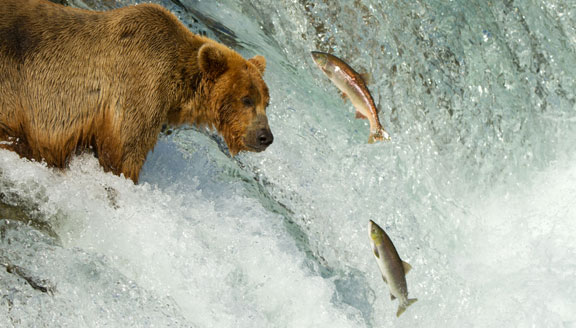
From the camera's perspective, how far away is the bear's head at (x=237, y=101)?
147 inches

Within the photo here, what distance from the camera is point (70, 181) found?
11.8ft

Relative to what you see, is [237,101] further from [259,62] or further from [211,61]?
[259,62]

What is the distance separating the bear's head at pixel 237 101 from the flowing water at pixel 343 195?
1.71ft

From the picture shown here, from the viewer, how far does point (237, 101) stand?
3.77m

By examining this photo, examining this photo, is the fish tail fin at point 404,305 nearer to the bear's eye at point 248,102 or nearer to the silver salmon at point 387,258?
the silver salmon at point 387,258

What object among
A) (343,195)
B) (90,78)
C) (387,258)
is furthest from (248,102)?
(343,195)

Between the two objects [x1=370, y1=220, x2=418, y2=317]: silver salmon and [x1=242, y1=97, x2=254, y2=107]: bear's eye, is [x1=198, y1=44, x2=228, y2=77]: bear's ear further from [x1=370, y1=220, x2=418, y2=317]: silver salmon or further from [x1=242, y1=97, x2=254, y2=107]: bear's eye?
[x1=370, y1=220, x2=418, y2=317]: silver salmon

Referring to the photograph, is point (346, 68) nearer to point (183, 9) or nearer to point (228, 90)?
point (228, 90)

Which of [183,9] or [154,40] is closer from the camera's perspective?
[154,40]

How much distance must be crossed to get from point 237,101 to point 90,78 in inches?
30.9

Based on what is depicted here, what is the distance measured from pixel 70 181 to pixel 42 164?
17 cm

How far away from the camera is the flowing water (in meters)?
3.40

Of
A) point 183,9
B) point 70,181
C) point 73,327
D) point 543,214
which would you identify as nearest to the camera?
point 73,327

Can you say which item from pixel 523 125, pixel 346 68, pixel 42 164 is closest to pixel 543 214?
pixel 523 125
